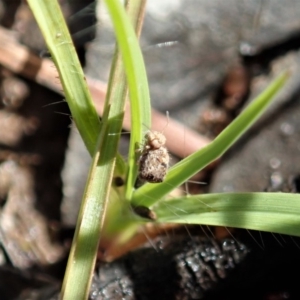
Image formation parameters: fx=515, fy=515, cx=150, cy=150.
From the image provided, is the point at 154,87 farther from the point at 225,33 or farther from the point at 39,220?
the point at 39,220

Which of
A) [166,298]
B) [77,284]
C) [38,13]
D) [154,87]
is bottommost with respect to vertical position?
[166,298]

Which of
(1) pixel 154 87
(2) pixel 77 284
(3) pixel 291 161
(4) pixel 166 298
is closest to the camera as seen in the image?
(2) pixel 77 284

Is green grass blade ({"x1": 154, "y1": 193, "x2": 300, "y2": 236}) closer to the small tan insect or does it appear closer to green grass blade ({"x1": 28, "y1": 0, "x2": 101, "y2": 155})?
the small tan insect

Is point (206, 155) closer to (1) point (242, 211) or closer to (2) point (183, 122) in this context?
(1) point (242, 211)

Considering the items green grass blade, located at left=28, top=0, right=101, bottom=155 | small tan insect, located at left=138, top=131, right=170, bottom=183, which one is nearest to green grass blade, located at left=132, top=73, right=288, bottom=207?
small tan insect, located at left=138, top=131, right=170, bottom=183

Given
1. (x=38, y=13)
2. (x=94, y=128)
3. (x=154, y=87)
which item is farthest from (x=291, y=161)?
(x=38, y=13)

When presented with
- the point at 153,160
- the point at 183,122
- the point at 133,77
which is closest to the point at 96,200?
the point at 153,160

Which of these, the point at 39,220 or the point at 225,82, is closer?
the point at 39,220
